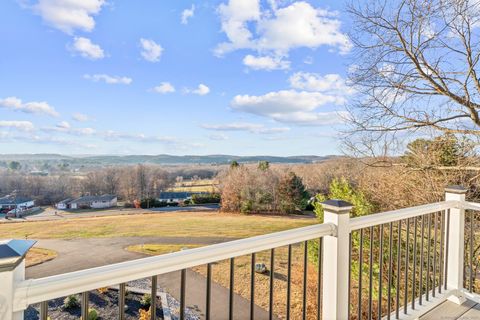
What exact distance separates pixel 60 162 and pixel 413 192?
16381mm

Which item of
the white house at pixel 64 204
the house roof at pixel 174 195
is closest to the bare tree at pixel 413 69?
the white house at pixel 64 204

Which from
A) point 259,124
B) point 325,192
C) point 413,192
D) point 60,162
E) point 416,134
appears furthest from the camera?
point 259,124

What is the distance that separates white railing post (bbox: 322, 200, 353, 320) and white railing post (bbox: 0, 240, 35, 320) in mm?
1326

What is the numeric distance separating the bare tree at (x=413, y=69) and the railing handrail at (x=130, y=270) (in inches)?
176

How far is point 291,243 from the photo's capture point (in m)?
1.29

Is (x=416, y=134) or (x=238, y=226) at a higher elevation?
(x=416, y=134)

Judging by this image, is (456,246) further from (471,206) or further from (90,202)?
(90,202)

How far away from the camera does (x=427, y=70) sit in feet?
15.0

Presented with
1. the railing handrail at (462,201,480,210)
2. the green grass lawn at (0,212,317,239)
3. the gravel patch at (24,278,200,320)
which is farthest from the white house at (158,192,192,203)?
the railing handrail at (462,201,480,210)

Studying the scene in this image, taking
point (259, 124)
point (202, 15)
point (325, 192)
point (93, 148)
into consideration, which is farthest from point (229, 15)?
point (93, 148)

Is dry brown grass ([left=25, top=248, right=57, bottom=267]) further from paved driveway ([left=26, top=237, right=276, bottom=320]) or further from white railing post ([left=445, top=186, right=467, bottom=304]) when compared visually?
white railing post ([left=445, top=186, right=467, bottom=304])

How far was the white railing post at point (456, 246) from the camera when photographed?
2.25 meters

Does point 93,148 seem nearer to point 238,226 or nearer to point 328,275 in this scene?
point 238,226

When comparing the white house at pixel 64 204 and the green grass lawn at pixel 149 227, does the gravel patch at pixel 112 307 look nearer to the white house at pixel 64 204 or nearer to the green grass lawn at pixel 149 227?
the green grass lawn at pixel 149 227
